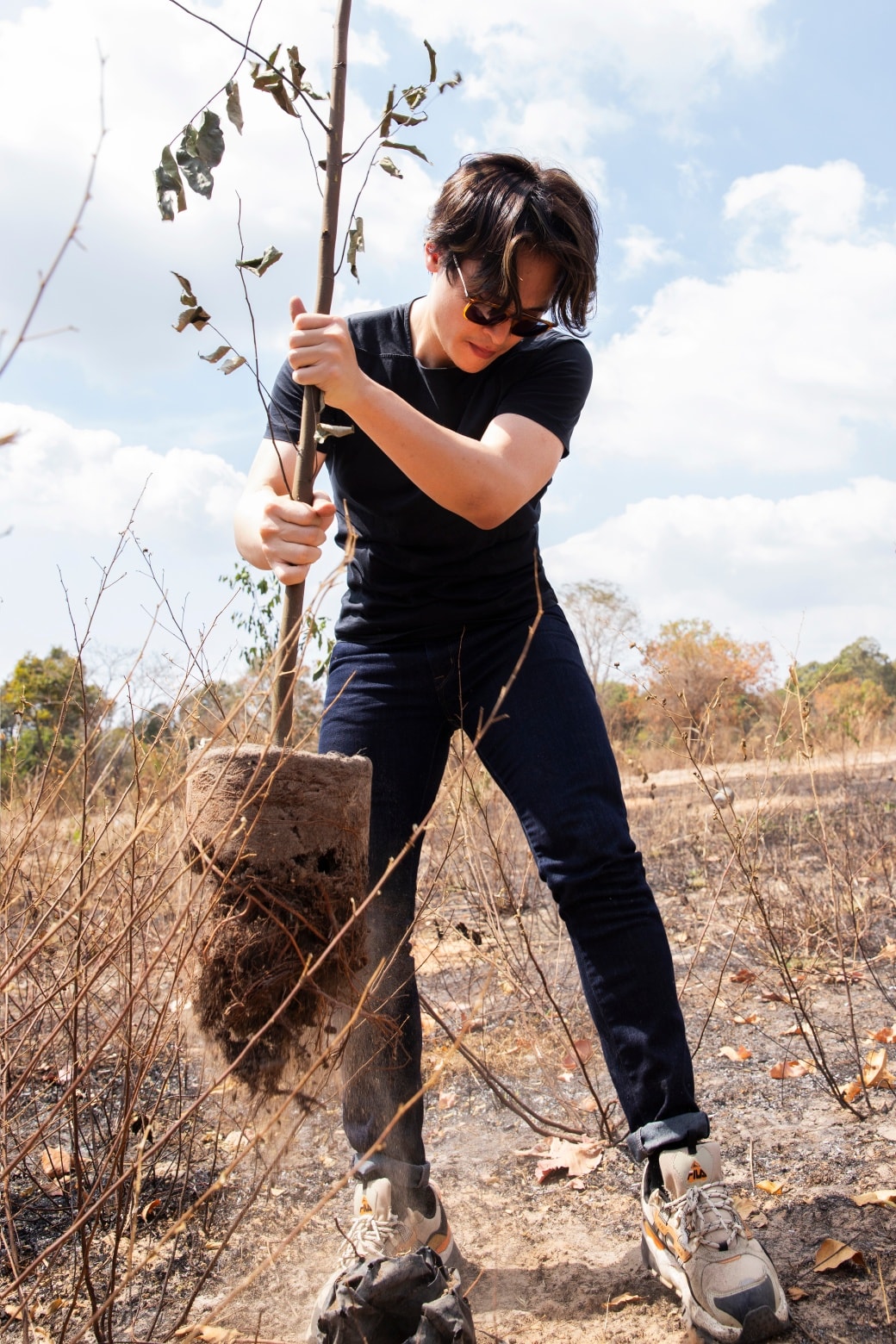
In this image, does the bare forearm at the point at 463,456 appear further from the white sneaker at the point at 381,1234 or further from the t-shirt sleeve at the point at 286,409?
the white sneaker at the point at 381,1234

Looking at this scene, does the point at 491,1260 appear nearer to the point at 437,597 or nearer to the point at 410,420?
the point at 437,597

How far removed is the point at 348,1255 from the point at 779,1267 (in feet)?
2.31

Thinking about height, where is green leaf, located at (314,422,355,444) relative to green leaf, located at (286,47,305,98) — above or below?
below

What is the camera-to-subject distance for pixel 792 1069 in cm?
248

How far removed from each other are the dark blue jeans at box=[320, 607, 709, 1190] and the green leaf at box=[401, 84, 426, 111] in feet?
2.87

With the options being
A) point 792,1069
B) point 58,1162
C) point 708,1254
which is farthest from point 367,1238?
point 792,1069

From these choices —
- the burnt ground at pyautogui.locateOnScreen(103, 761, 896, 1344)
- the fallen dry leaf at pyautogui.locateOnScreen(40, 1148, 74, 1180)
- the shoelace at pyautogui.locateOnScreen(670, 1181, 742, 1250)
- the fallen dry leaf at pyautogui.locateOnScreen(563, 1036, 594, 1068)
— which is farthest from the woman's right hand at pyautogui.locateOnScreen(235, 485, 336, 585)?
the fallen dry leaf at pyautogui.locateOnScreen(563, 1036, 594, 1068)

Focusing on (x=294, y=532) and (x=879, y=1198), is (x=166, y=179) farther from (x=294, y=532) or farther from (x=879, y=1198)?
(x=879, y=1198)

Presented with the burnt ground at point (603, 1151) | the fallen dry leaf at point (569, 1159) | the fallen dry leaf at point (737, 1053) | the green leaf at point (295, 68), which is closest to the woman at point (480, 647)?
the burnt ground at point (603, 1151)

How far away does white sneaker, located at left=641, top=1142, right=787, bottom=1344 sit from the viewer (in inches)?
54.9

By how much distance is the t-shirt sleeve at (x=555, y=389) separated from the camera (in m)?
1.67

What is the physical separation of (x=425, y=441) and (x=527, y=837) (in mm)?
632

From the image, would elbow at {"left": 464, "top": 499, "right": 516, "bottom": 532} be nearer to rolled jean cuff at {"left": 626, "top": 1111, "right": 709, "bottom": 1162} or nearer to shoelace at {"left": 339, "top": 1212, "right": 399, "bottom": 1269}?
rolled jean cuff at {"left": 626, "top": 1111, "right": 709, "bottom": 1162}

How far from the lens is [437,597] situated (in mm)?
1767
